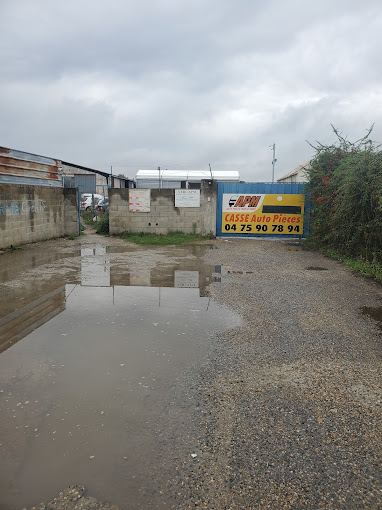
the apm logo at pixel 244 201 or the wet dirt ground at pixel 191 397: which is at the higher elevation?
the apm logo at pixel 244 201

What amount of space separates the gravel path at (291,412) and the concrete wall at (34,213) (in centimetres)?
907

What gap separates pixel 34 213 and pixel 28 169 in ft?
5.42

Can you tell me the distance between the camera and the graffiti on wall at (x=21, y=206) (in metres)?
12.2

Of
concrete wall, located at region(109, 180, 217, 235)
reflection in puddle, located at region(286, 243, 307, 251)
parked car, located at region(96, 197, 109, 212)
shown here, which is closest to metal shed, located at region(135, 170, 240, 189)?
parked car, located at region(96, 197, 109, 212)

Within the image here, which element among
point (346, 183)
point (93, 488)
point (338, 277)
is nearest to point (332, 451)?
point (93, 488)

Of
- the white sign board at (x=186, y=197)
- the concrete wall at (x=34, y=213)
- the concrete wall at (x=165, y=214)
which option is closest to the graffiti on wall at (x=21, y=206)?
the concrete wall at (x=34, y=213)

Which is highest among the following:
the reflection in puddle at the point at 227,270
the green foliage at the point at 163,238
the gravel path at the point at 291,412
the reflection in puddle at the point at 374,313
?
the green foliage at the point at 163,238

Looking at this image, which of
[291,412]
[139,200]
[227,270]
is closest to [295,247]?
[227,270]

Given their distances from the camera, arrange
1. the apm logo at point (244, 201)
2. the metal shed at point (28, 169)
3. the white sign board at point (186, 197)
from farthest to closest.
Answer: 1. the apm logo at point (244, 201)
2. the white sign board at point (186, 197)
3. the metal shed at point (28, 169)

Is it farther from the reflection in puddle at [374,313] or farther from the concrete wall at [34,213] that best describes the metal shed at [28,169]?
the reflection in puddle at [374,313]

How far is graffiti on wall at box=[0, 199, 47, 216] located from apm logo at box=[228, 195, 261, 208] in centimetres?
775

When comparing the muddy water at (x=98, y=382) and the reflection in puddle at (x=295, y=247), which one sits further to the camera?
the reflection in puddle at (x=295, y=247)

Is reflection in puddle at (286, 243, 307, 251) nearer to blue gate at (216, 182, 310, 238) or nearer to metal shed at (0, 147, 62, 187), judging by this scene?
blue gate at (216, 182, 310, 238)

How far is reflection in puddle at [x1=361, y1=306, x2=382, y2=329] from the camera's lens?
232 inches
